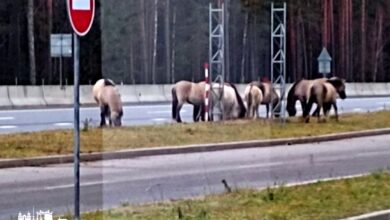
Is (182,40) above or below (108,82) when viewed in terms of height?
above

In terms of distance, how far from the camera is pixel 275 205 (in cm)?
1438

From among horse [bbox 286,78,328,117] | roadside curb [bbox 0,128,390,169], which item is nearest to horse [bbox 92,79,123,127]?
roadside curb [bbox 0,128,390,169]

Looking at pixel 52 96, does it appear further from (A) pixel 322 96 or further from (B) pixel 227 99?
(A) pixel 322 96

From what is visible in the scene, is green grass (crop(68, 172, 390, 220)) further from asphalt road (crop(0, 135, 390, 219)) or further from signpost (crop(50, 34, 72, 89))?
signpost (crop(50, 34, 72, 89))

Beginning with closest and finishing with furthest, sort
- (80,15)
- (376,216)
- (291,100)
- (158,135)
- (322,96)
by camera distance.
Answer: (80,15) → (376,216) → (158,135) → (322,96) → (291,100)

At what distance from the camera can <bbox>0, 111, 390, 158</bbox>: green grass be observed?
2367cm

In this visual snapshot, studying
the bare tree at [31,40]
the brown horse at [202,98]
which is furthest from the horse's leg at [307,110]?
the bare tree at [31,40]

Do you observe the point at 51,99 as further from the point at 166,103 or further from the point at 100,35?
the point at 100,35

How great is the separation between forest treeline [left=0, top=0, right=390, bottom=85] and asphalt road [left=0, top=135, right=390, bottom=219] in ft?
9.13

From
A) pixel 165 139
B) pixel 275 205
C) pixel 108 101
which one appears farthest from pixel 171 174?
pixel 108 101

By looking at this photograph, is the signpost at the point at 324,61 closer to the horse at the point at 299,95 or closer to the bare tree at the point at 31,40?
the horse at the point at 299,95

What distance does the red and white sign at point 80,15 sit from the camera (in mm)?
11234

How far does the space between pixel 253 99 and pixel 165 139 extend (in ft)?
33.1

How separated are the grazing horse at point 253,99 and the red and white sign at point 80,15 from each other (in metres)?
24.9
